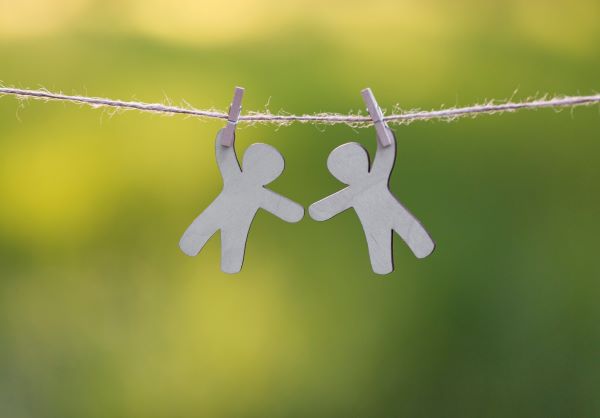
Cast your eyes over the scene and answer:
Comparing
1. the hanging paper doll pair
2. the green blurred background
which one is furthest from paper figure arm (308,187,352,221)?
the green blurred background

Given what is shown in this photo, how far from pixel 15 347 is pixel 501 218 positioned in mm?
1168

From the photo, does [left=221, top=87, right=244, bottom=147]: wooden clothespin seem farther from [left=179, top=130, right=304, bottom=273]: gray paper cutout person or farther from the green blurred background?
the green blurred background

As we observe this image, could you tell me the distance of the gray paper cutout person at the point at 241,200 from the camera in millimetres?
764

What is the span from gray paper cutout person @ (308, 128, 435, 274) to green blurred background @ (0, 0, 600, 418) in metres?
0.77

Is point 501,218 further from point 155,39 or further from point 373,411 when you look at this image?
point 155,39

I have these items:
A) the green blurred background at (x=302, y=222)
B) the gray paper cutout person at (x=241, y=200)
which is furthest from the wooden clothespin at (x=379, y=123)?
the green blurred background at (x=302, y=222)

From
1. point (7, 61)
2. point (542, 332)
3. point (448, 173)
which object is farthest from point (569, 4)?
point (7, 61)

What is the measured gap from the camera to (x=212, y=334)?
5.09 ft

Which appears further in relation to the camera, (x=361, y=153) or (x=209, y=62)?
(x=209, y=62)

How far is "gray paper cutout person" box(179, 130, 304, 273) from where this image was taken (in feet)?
2.51

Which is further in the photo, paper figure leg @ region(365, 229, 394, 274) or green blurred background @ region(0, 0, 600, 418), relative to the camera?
green blurred background @ region(0, 0, 600, 418)

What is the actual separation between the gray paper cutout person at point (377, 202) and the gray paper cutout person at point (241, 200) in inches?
2.6

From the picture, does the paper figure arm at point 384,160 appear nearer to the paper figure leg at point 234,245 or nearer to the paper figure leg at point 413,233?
the paper figure leg at point 413,233

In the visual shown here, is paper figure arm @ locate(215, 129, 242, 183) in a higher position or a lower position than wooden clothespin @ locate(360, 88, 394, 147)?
lower
